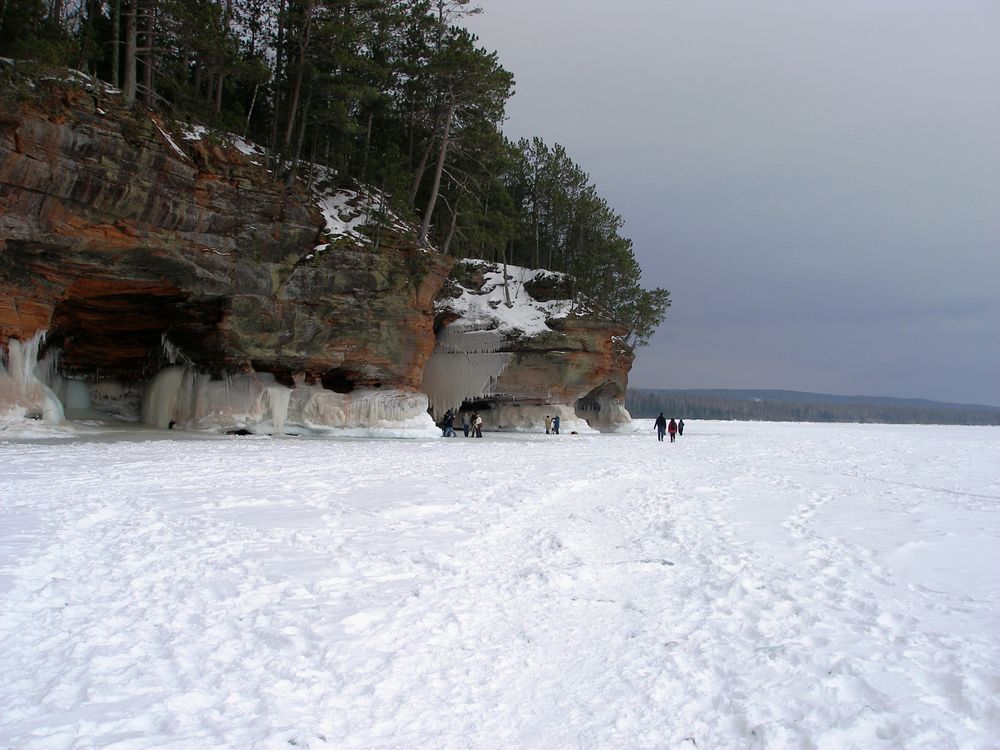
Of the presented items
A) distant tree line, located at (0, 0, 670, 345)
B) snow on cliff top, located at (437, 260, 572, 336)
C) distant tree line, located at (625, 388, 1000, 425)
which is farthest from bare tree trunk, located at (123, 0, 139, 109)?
distant tree line, located at (625, 388, 1000, 425)

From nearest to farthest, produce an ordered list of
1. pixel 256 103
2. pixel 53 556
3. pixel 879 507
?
pixel 53 556
pixel 879 507
pixel 256 103

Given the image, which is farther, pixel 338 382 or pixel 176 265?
pixel 338 382

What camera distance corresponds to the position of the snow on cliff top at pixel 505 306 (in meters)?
34.8

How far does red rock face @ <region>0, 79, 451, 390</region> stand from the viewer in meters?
18.6

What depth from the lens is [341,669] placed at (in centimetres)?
398

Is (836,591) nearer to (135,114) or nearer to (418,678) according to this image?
(418,678)

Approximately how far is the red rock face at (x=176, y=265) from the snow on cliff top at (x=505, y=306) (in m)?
6.25

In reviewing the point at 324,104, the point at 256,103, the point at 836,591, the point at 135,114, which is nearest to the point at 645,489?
the point at 836,591

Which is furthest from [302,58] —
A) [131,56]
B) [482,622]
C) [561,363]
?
[482,622]

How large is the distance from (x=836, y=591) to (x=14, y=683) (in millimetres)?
5967

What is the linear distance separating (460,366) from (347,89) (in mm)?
14840

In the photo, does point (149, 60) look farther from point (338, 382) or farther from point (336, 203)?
point (338, 382)

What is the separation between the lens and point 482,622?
15.8ft

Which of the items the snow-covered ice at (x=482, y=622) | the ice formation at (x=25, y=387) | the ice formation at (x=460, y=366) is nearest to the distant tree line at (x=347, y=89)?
the ice formation at (x=460, y=366)
